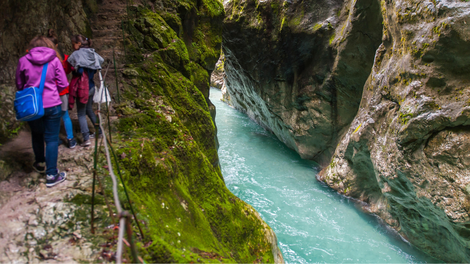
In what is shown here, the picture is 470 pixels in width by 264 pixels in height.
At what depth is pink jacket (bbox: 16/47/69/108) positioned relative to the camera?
3027 millimetres

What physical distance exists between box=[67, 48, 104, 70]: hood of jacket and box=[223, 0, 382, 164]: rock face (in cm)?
888

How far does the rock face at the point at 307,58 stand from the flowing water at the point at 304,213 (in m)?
2.31

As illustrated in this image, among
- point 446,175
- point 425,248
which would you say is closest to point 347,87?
point 446,175

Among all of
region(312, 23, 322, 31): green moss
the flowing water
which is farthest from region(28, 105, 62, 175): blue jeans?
region(312, 23, 322, 31): green moss

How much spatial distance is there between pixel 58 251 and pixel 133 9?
23.7 feet

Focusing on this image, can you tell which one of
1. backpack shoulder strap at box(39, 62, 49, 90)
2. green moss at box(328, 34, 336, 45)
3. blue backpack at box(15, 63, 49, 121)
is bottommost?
blue backpack at box(15, 63, 49, 121)

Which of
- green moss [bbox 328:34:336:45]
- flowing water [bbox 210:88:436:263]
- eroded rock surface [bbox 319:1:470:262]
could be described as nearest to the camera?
eroded rock surface [bbox 319:1:470:262]

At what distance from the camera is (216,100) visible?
32.7 metres

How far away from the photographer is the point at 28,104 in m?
2.95

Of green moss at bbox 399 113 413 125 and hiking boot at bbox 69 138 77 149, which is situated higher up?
green moss at bbox 399 113 413 125

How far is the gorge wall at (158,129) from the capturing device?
11.5 feet

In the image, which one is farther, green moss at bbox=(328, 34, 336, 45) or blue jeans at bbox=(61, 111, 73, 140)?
green moss at bbox=(328, 34, 336, 45)

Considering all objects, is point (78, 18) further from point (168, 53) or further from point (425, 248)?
point (425, 248)

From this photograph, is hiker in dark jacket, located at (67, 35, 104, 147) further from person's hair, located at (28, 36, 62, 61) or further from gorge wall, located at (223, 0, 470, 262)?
gorge wall, located at (223, 0, 470, 262)
